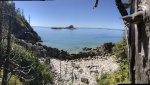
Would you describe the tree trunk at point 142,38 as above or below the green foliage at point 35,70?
above

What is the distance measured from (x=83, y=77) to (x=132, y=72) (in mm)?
35556

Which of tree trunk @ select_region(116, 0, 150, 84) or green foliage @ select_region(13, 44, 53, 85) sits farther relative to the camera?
green foliage @ select_region(13, 44, 53, 85)

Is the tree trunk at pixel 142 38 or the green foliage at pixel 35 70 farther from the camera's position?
the green foliage at pixel 35 70

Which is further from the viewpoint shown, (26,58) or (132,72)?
(26,58)

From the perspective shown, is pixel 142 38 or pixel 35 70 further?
pixel 35 70

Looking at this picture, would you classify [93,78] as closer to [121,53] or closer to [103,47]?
[121,53]

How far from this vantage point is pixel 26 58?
3259 centimetres

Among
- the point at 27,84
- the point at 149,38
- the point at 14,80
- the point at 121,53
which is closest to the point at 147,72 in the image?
the point at 149,38

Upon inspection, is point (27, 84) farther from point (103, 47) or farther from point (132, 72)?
point (103, 47)

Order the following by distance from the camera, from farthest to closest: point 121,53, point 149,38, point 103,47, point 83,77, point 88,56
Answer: point 103,47 < point 88,56 < point 83,77 < point 121,53 < point 149,38

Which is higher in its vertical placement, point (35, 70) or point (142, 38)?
point (142, 38)

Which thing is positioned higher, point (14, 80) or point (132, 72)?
point (132, 72)

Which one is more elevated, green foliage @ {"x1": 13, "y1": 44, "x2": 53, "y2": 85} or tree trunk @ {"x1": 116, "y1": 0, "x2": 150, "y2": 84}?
tree trunk @ {"x1": 116, "y1": 0, "x2": 150, "y2": 84}

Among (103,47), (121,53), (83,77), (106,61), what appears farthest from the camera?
(103,47)
